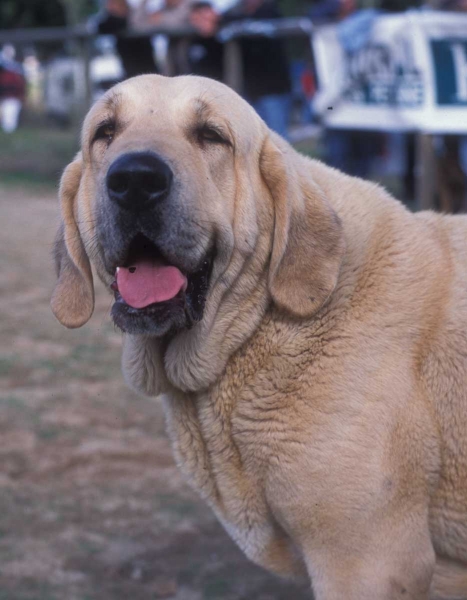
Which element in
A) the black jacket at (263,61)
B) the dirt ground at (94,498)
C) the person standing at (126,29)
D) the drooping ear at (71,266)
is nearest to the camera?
the drooping ear at (71,266)

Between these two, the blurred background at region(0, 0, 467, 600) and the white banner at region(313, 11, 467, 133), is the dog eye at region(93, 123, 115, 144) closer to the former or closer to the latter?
the blurred background at region(0, 0, 467, 600)

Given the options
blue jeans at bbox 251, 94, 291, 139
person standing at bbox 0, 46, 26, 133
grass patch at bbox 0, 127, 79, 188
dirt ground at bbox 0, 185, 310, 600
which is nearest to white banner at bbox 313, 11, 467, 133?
blue jeans at bbox 251, 94, 291, 139

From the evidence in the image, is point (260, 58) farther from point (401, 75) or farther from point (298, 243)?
point (298, 243)

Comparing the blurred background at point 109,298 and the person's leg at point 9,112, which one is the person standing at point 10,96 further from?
the blurred background at point 109,298

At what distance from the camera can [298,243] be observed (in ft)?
9.70

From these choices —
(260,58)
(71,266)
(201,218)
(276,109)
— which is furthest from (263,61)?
(201,218)

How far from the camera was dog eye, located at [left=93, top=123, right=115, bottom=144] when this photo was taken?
10.00ft

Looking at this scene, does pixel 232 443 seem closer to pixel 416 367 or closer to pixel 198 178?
pixel 416 367

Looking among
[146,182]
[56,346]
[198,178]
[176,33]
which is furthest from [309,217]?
[176,33]

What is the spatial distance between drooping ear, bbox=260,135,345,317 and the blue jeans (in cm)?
832

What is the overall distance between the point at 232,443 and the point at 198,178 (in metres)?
0.87

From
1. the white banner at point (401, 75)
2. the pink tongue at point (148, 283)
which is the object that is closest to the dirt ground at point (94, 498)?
the pink tongue at point (148, 283)

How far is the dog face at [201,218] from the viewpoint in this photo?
9.23ft

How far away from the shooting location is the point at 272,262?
2.96 metres
